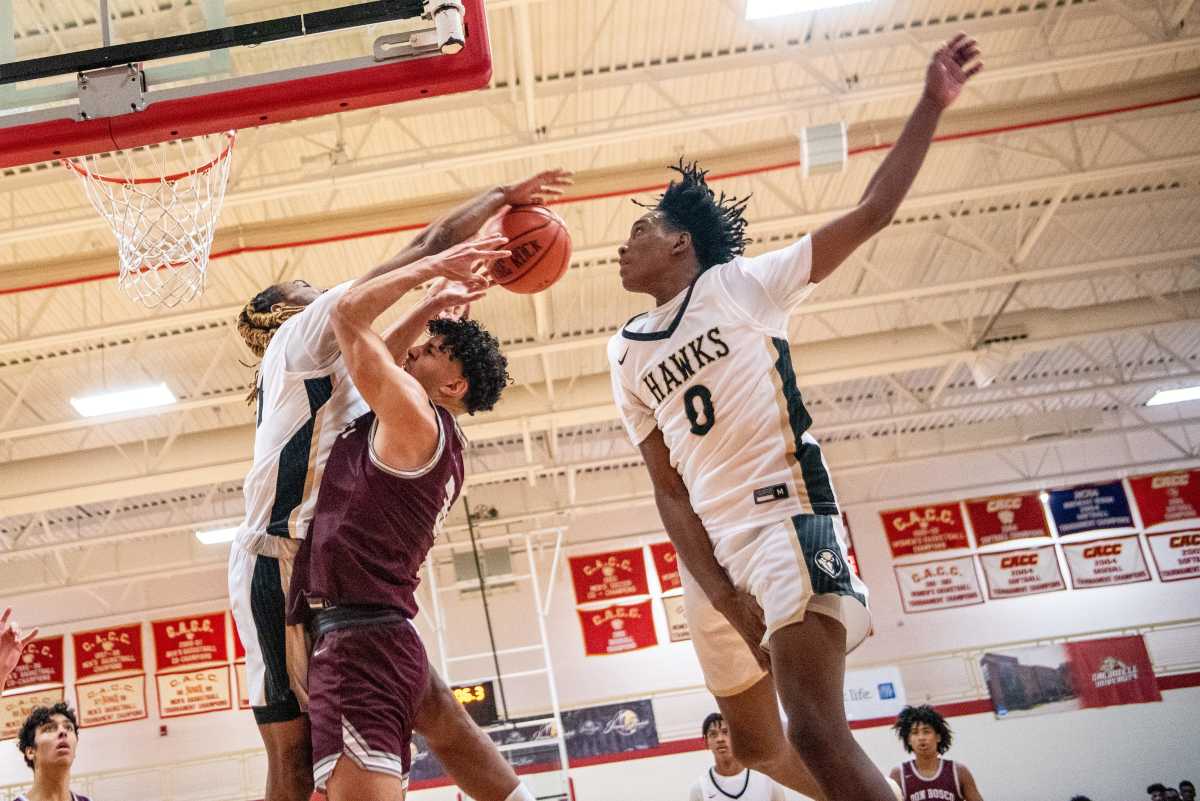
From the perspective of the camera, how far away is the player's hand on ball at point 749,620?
2.82 m

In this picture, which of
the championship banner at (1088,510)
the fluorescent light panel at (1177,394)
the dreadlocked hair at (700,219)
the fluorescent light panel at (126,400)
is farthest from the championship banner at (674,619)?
the dreadlocked hair at (700,219)

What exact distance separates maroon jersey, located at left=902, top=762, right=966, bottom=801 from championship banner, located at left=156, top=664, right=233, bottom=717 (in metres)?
14.2

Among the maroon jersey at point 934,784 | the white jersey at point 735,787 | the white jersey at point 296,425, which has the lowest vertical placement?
the maroon jersey at point 934,784

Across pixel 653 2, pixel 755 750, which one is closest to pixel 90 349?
pixel 653 2

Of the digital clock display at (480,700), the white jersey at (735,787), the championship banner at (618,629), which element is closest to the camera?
the white jersey at (735,787)

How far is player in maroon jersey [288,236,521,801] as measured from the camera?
2732 mm

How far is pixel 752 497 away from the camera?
283 cm

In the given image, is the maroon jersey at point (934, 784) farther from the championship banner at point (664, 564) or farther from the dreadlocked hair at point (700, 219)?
the championship banner at point (664, 564)

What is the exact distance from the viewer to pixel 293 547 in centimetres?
308

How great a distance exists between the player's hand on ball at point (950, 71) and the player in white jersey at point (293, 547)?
57.8 inches

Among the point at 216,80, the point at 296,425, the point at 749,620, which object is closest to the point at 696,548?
the point at 749,620

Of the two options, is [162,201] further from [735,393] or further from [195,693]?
[195,693]

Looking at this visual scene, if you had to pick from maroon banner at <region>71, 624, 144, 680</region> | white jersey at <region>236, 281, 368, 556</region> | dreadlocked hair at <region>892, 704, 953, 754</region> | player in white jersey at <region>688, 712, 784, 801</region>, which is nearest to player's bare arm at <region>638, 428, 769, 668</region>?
white jersey at <region>236, 281, 368, 556</region>

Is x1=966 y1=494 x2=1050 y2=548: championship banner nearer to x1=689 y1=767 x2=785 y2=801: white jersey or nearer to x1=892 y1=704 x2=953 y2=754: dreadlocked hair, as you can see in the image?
x1=892 y1=704 x2=953 y2=754: dreadlocked hair
